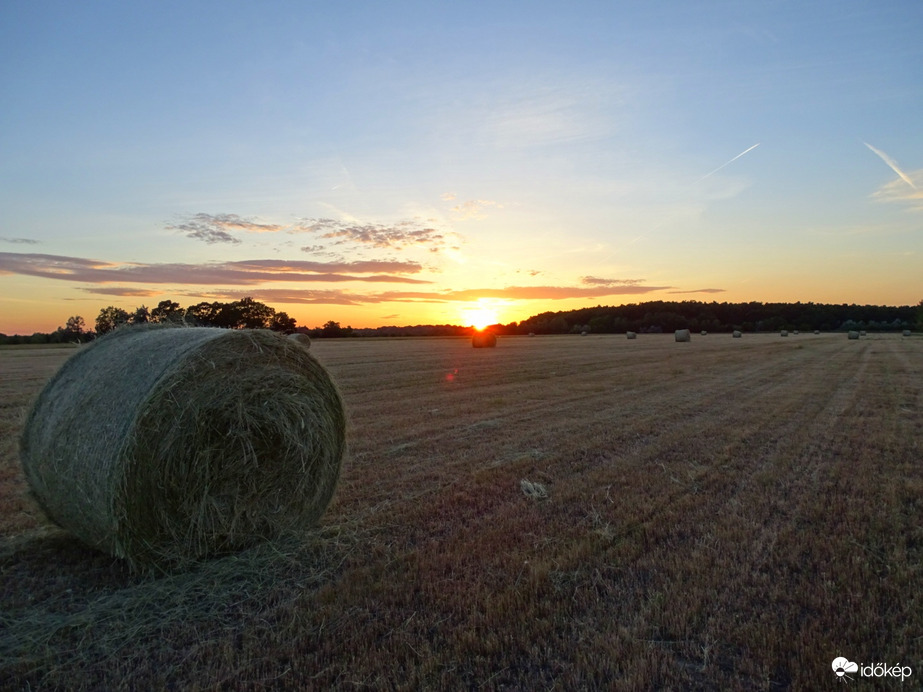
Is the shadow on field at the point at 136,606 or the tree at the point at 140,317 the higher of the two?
the tree at the point at 140,317

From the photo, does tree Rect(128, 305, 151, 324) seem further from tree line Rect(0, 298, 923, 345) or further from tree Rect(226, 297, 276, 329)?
tree line Rect(0, 298, 923, 345)

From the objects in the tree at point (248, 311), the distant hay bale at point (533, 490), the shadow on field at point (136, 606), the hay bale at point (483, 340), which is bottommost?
the shadow on field at point (136, 606)

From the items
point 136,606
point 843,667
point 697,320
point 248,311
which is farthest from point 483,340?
point 697,320

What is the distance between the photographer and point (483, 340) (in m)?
37.5

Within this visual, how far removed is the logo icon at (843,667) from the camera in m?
2.89

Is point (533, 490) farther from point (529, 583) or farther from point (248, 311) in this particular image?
point (248, 311)

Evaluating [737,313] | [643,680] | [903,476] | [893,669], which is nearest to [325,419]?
[643,680]

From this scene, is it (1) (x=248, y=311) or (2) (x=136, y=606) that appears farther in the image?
(1) (x=248, y=311)

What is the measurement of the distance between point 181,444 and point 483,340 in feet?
109

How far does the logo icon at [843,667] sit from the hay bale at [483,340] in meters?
34.0

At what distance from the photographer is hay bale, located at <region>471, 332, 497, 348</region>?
122ft

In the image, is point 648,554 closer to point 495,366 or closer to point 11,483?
point 11,483

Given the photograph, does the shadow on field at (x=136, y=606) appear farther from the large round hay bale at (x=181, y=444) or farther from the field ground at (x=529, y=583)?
the large round hay bale at (x=181, y=444)

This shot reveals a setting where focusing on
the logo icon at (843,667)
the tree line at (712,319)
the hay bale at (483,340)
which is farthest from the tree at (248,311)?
the tree line at (712,319)
